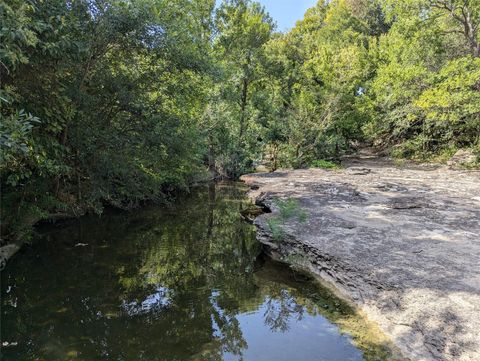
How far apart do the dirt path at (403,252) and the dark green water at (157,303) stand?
551 mm

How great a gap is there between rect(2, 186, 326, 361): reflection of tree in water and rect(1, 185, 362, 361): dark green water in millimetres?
15

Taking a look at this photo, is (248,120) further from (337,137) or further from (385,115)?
(385,115)

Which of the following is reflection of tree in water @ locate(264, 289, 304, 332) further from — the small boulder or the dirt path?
the small boulder

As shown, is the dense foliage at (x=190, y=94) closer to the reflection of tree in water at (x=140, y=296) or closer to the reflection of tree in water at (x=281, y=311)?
the reflection of tree in water at (x=140, y=296)

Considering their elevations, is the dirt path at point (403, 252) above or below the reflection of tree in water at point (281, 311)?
above

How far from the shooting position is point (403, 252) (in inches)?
228

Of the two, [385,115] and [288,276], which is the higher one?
[385,115]

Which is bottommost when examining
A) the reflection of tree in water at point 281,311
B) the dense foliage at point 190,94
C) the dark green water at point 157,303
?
the reflection of tree in water at point 281,311

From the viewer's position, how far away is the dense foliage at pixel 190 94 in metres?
5.76

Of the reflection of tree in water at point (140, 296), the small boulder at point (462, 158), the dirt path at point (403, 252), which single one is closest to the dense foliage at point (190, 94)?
the small boulder at point (462, 158)

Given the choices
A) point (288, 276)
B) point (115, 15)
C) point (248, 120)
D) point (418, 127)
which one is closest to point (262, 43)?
point (248, 120)

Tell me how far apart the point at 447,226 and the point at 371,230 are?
1.47 m

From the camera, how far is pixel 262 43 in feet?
86.3

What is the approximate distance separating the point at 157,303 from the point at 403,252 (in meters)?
3.97
